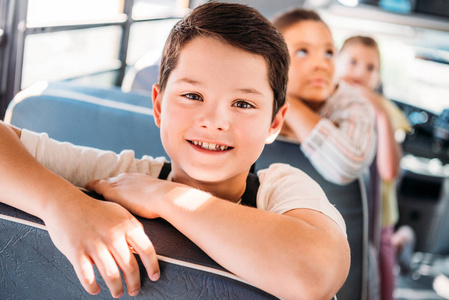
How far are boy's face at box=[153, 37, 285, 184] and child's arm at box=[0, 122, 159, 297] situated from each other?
152 millimetres

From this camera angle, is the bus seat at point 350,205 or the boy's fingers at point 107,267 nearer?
the boy's fingers at point 107,267

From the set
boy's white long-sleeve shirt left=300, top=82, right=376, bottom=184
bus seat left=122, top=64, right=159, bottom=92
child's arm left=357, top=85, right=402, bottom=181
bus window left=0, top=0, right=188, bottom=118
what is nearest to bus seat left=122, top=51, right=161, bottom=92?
bus seat left=122, top=64, right=159, bottom=92

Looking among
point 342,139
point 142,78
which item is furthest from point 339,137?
point 142,78

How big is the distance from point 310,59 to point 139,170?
1.31ft

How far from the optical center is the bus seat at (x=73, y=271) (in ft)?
1.95

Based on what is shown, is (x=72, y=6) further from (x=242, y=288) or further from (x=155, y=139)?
(x=242, y=288)

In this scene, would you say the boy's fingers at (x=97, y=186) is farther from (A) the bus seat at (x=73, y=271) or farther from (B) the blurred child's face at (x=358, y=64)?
(B) the blurred child's face at (x=358, y=64)

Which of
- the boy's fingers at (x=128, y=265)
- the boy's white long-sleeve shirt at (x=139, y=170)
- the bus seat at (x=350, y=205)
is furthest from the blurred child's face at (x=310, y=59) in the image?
the boy's fingers at (x=128, y=265)

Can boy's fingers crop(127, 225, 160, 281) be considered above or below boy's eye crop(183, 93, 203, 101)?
below

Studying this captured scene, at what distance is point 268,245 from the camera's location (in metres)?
0.59

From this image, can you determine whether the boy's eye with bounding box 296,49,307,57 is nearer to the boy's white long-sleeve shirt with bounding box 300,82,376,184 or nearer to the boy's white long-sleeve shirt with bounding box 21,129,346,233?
the boy's white long-sleeve shirt with bounding box 300,82,376,184

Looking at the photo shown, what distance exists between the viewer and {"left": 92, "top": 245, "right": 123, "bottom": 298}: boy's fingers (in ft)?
1.94

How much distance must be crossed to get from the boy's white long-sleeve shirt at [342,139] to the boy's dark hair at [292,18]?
0.18 metres

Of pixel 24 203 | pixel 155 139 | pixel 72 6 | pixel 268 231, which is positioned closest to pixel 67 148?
pixel 24 203
